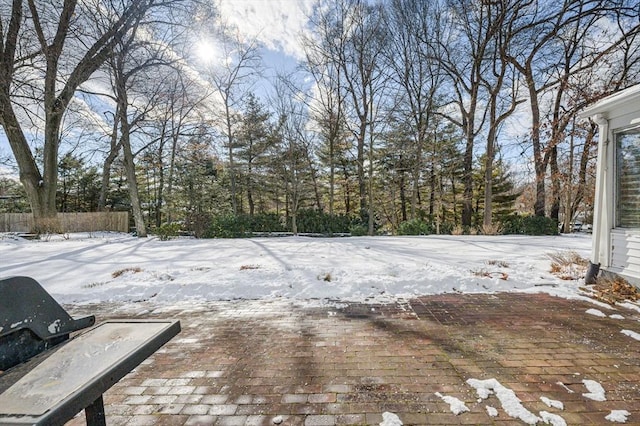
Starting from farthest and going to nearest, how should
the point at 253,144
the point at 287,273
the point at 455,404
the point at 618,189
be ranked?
the point at 253,144, the point at 287,273, the point at 618,189, the point at 455,404

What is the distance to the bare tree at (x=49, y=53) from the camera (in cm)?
971

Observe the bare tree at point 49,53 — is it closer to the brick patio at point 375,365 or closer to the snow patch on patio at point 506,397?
the brick patio at point 375,365

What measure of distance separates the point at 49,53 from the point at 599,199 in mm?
14811

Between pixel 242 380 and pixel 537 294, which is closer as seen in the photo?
pixel 242 380

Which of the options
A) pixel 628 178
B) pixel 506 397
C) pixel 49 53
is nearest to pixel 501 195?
pixel 628 178

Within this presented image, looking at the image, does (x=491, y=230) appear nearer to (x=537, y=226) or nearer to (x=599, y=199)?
(x=537, y=226)

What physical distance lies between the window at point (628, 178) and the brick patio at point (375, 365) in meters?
1.58

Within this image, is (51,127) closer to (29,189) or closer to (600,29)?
(29,189)

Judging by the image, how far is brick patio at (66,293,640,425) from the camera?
1888 mm

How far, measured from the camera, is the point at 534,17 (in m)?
10.6

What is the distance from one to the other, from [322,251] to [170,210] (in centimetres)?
1605

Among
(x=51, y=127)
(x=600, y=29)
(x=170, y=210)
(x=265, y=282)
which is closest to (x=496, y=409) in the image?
(x=265, y=282)

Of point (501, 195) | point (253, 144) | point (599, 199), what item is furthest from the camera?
point (501, 195)

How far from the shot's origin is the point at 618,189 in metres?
4.34
